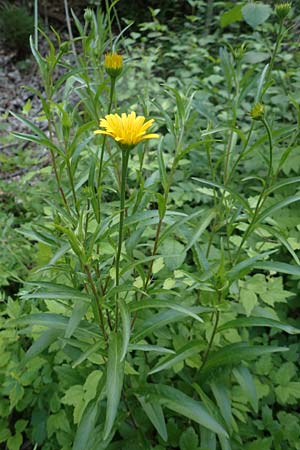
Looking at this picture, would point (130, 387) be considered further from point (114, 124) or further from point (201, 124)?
point (201, 124)

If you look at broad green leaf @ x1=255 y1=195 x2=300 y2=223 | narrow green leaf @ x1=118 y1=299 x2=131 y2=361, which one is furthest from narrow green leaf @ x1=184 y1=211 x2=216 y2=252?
narrow green leaf @ x1=118 y1=299 x2=131 y2=361

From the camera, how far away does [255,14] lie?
4.41ft

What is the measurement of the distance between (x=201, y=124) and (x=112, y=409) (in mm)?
1526

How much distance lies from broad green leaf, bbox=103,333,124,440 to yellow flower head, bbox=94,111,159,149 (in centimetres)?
34

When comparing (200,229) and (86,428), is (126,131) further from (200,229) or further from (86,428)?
(86,428)

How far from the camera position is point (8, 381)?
1061 millimetres

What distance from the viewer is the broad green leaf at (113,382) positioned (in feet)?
2.14

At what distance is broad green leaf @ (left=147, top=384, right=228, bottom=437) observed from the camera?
0.77m

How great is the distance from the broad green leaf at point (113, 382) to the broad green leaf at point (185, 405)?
184mm

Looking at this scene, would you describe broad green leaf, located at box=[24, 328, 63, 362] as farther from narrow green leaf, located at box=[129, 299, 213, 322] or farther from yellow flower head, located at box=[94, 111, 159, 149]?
yellow flower head, located at box=[94, 111, 159, 149]

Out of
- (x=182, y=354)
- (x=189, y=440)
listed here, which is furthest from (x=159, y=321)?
(x=189, y=440)

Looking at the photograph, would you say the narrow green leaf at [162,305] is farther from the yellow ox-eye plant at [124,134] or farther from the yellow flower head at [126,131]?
the yellow flower head at [126,131]

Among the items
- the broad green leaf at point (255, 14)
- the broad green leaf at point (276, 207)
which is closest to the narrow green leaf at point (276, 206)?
the broad green leaf at point (276, 207)

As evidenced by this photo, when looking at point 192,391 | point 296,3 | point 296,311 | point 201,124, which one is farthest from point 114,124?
point 296,3
